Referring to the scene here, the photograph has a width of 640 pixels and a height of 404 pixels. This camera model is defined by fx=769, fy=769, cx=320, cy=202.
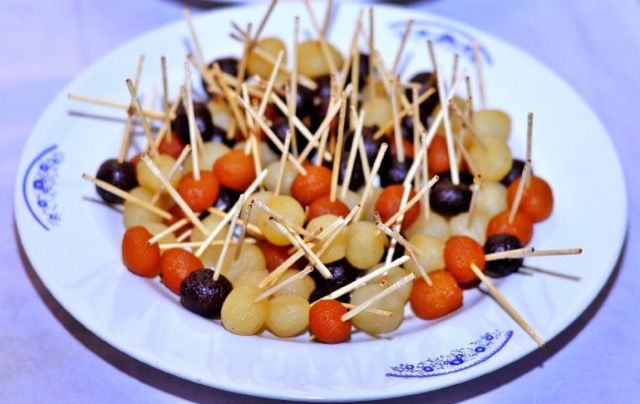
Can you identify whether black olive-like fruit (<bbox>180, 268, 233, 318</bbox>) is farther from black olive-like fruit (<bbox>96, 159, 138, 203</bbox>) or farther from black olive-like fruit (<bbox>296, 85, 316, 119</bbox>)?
black olive-like fruit (<bbox>296, 85, 316, 119</bbox>)

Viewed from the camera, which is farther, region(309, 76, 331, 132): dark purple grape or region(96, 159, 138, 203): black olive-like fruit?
region(309, 76, 331, 132): dark purple grape

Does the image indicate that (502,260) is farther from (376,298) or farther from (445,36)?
(445,36)

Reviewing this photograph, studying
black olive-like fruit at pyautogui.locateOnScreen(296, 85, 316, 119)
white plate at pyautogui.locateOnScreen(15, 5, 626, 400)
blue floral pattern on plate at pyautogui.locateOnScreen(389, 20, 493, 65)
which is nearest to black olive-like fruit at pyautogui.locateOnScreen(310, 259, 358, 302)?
white plate at pyautogui.locateOnScreen(15, 5, 626, 400)

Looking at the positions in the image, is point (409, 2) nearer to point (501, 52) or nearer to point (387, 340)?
point (501, 52)

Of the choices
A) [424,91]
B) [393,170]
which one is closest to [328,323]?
[393,170]

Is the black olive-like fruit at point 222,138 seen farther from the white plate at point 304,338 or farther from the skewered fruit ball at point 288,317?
the skewered fruit ball at point 288,317

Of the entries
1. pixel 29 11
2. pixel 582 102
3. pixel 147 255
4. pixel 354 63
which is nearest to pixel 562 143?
pixel 582 102
